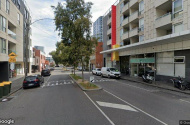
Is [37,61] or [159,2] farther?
[37,61]

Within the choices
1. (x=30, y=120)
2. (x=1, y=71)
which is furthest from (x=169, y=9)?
(x=1, y=71)

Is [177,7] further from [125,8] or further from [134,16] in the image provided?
[125,8]

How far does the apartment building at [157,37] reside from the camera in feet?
44.4

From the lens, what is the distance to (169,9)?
17562 mm

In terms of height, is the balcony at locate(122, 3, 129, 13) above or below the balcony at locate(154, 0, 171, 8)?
above

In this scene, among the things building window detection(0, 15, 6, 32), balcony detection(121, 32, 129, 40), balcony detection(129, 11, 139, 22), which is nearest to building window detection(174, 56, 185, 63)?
balcony detection(129, 11, 139, 22)

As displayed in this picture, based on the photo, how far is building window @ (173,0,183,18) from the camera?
14066 mm

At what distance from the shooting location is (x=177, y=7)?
14.5 metres

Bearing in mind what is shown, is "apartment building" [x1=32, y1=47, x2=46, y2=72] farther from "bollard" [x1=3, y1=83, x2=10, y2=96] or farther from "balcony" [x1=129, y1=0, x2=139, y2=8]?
"balcony" [x1=129, y1=0, x2=139, y2=8]

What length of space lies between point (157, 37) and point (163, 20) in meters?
2.67

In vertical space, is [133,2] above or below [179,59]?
above

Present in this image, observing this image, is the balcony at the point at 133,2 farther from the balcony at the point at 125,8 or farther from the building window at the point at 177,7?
the building window at the point at 177,7

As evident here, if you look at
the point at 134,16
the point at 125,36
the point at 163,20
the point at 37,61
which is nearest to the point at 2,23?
the point at 125,36

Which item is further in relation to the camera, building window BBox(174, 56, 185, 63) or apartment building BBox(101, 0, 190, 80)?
building window BBox(174, 56, 185, 63)
